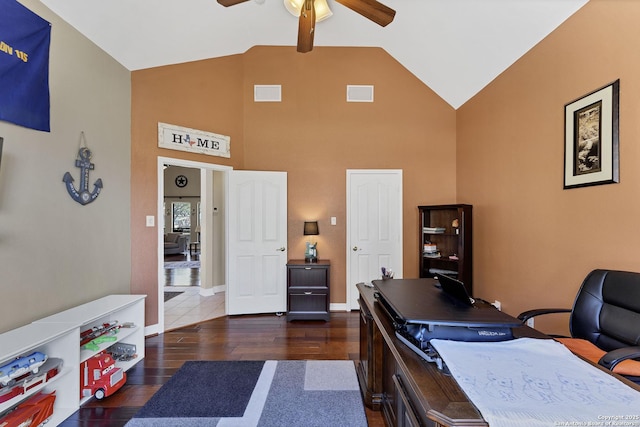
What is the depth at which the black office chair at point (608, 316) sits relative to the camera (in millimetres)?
1643

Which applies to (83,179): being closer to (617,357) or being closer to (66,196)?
(66,196)

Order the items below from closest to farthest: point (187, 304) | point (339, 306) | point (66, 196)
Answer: point (66, 196)
point (339, 306)
point (187, 304)

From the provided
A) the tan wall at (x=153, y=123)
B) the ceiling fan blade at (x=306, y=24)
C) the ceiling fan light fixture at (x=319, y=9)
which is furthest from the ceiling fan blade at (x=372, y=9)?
the tan wall at (x=153, y=123)

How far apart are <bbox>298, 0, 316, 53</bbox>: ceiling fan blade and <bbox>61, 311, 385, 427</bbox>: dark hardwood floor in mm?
3086

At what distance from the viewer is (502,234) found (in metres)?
3.33

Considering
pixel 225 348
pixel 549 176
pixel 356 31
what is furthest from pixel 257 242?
pixel 549 176

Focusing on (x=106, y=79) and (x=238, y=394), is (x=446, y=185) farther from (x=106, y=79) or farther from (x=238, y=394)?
(x=106, y=79)

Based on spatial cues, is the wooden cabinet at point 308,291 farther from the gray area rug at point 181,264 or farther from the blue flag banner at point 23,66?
the gray area rug at point 181,264

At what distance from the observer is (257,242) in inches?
163

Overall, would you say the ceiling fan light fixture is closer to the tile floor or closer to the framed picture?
the framed picture

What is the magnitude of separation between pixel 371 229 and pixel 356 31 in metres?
2.86

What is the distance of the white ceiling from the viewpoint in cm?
262

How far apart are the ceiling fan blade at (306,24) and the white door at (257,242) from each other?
6.09ft

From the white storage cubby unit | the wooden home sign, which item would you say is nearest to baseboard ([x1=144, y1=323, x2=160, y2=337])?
the white storage cubby unit
